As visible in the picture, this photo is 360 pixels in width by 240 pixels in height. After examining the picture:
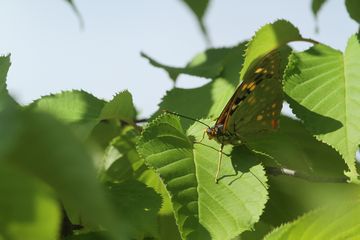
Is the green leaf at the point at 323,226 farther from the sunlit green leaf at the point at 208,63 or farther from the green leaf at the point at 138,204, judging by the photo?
the sunlit green leaf at the point at 208,63

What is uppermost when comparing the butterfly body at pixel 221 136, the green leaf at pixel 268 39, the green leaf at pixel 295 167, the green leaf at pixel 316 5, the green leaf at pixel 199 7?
the green leaf at pixel 199 7

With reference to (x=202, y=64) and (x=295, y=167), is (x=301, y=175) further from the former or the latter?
(x=202, y=64)

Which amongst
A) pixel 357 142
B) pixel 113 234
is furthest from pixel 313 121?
pixel 113 234

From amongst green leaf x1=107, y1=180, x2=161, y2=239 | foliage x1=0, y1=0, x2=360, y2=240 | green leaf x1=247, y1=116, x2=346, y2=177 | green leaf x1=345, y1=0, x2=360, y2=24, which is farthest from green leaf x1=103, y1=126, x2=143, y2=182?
green leaf x1=345, y1=0, x2=360, y2=24

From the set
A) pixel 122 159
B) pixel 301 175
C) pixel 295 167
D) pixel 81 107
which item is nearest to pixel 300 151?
A: pixel 295 167

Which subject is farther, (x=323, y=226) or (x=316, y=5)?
(x=316, y=5)

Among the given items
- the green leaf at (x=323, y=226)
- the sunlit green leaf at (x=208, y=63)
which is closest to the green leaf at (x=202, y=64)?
the sunlit green leaf at (x=208, y=63)

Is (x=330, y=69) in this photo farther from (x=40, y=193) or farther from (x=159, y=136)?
Answer: (x=40, y=193)
